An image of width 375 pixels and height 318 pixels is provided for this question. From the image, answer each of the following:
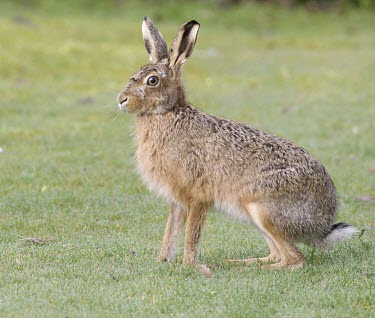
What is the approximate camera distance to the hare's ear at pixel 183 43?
714 cm

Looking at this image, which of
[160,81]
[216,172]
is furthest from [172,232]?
[160,81]

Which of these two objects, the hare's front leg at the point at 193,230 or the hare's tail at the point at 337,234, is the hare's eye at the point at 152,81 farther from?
the hare's tail at the point at 337,234

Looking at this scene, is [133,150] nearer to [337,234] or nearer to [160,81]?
[160,81]

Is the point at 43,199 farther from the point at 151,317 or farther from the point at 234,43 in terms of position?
the point at 234,43

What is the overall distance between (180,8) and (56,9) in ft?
14.0

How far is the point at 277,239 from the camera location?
6.81 metres

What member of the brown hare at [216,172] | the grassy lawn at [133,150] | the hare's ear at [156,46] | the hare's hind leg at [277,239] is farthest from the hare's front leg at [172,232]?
the hare's ear at [156,46]

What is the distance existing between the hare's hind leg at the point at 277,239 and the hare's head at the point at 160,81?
1238 millimetres

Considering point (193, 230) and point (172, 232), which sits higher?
point (193, 230)

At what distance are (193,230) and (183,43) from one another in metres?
1.65

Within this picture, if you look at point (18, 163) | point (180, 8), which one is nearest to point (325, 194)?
point (18, 163)

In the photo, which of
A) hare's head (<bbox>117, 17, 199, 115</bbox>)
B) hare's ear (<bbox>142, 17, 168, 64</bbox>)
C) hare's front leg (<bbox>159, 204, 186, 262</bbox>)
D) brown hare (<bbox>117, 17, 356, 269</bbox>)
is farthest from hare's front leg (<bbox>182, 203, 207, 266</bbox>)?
hare's ear (<bbox>142, 17, 168, 64</bbox>)

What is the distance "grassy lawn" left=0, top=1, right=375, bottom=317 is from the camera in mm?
6113

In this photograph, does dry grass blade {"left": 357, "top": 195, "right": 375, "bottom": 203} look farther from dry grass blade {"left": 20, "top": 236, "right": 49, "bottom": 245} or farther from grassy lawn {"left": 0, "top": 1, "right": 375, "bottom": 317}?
dry grass blade {"left": 20, "top": 236, "right": 49, "bottom": 245}
